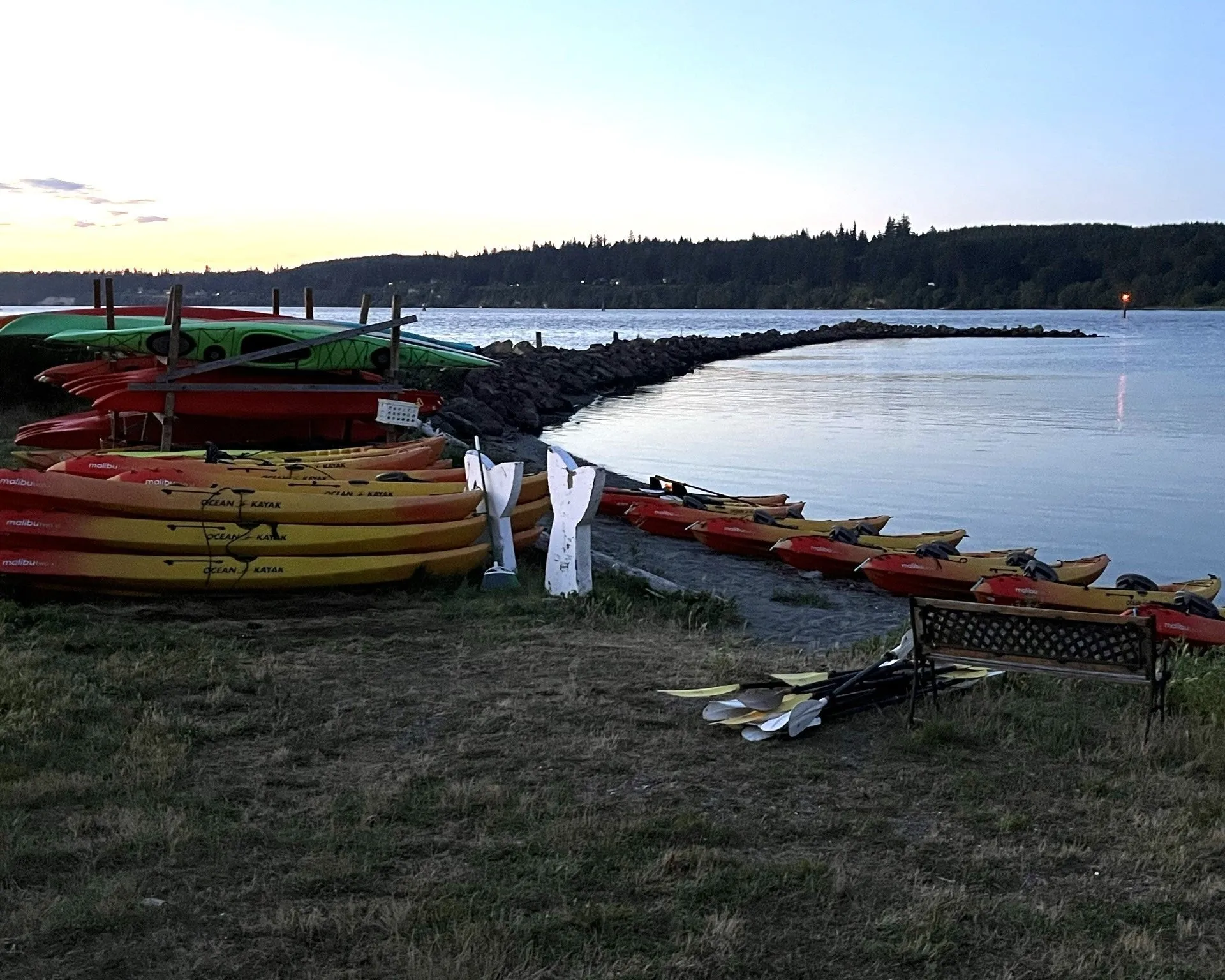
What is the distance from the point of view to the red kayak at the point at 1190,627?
8.88 m

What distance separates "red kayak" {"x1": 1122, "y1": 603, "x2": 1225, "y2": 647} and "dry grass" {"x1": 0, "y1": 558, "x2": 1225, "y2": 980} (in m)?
2.94

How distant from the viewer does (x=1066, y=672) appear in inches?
226

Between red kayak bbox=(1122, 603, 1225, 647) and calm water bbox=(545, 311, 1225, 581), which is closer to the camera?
red kayak bbox=(1122, 603, 1225, 647)

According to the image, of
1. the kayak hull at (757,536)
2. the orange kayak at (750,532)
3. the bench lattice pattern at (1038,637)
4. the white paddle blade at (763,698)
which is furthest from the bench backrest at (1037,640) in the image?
the orange kayak at (750,532)

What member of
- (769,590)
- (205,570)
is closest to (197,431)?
(205,570)

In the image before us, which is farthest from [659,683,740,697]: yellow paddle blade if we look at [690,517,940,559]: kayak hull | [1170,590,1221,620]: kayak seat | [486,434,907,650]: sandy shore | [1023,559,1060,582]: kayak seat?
[690,517,940,559]: kayak hull

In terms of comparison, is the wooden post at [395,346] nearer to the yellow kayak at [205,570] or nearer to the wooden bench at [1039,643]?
the yellow kayak at [205,570]

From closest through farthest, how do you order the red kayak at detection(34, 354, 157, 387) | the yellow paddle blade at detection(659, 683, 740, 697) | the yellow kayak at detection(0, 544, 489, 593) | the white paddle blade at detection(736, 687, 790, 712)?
the white paddle blade at detection(736, 687, 790, 712)
the yellow paddle blade at detection(659, 683, 740, 697)
the yellow kayak at detection(0, 544, 489, 593)
the red kayak at detection(34, 354, 157, 387)

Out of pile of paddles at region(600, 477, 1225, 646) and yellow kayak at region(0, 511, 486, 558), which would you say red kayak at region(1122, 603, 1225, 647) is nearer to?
pile of paddles at region(600, 477, 1225, 646)

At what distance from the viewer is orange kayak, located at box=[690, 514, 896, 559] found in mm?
12812

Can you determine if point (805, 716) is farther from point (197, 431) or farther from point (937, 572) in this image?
point (197, 431)

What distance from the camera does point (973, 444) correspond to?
2750 centimetres

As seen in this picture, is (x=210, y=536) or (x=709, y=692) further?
(x=210, y=536)

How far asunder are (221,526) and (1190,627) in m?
7.00
